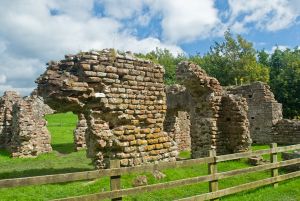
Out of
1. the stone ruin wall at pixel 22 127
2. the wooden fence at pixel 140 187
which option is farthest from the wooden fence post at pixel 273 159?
the stone ruin wall at pixel 22 127

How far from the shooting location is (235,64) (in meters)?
50.5

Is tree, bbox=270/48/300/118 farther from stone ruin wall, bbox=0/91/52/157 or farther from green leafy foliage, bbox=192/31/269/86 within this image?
stone ruin wall, bbox=0/91/52/157

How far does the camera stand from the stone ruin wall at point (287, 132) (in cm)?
2234

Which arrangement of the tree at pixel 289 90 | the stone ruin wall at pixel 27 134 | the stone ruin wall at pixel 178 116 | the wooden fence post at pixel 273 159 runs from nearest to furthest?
the wooden fence post at pixel 273 159, the stone ruin wall at pixel 178 116, the stone ruin wall at pixel 27 134, the tree at pixel 289 90

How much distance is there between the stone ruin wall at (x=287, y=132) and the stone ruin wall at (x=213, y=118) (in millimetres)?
8649

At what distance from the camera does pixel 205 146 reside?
14.9 metres

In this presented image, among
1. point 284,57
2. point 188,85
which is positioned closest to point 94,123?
point 188,85

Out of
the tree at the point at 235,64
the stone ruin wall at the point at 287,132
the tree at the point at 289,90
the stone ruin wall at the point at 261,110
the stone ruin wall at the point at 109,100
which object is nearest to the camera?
the stone ruin wall at the point at 109,100

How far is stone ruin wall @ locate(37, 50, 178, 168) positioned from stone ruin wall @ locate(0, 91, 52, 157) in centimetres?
942

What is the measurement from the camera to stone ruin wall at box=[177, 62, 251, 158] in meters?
14.8

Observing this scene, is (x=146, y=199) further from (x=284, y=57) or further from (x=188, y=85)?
(x=284, y=57)

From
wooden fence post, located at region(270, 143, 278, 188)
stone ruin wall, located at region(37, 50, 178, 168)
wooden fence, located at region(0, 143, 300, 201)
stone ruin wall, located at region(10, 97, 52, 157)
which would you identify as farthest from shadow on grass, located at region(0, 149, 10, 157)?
wooden fence, located at region(0, 143, 300, 201)

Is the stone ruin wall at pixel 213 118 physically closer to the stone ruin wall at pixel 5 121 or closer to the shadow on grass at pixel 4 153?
the shadow on grass at pixel 4 153

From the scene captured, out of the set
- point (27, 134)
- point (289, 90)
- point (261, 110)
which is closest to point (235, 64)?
point (289, 90)
